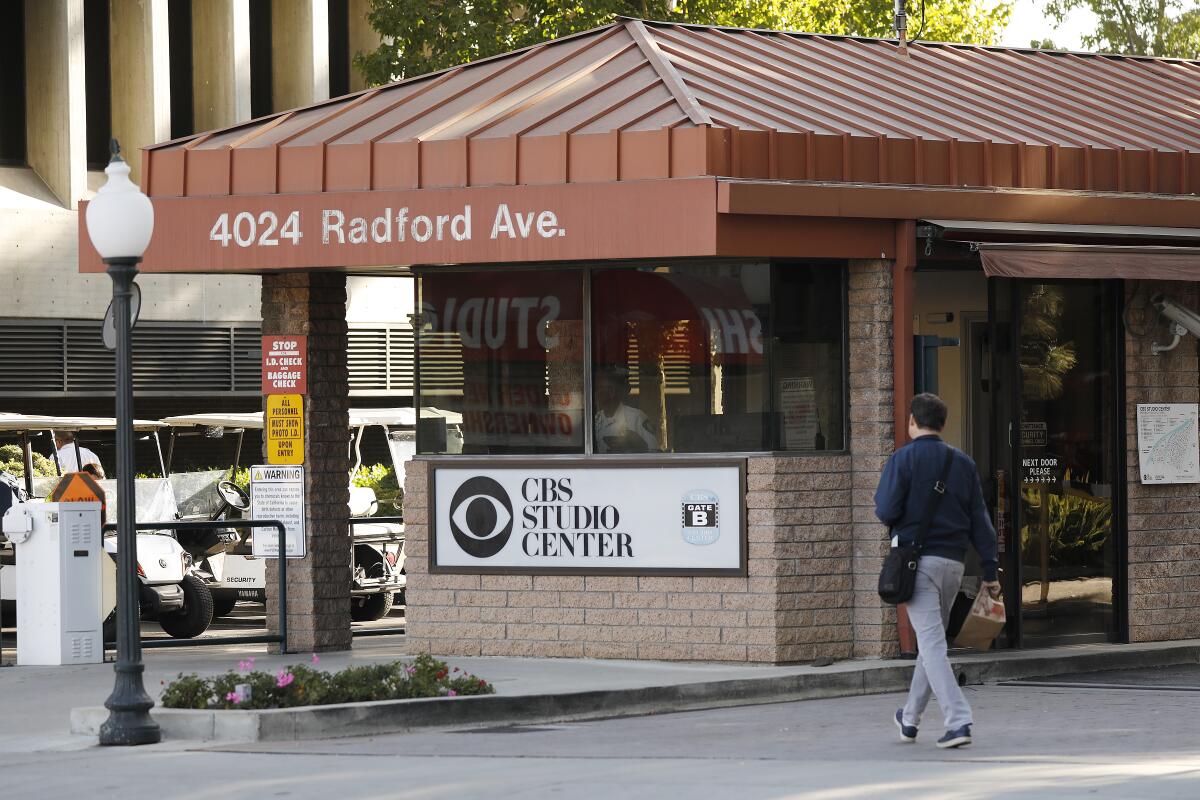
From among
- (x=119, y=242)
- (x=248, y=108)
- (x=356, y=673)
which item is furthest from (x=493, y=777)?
(x=248, y=108)

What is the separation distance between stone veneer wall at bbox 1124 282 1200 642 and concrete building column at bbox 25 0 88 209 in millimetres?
17219

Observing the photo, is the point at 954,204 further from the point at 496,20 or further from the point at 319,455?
the point at 496,20

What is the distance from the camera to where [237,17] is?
95.3ft

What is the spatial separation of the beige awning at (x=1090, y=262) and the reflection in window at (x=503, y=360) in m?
2.81

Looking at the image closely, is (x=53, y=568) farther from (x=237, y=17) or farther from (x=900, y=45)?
(x=237, y=17)

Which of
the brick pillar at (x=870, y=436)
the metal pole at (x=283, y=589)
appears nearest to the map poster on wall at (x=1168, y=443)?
the brick pillar at (x=870, y=436)

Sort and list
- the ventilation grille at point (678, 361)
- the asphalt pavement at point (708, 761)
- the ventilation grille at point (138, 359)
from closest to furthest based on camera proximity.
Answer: the asphalt pavement at point (708, 761), the ventilation grille at point (678, 361), the ventilation grille at point (138, 359)

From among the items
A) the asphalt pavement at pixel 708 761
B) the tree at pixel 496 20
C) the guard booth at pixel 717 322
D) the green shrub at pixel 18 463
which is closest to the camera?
the asphalt pavement at pixel 708 761

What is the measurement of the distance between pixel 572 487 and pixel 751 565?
1.35m

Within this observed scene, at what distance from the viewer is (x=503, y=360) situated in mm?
13297

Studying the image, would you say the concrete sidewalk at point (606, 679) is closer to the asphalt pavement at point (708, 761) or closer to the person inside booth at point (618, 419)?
the asphalt pavement at point (708, 761)

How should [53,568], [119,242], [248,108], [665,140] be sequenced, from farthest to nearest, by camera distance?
[248,108] → [53,568] → [665,140] → [119,242]

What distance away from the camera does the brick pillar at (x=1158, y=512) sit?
13.9 metres

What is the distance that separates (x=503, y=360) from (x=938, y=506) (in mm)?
4386
